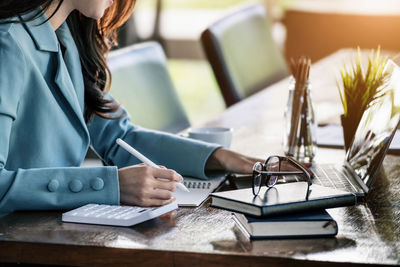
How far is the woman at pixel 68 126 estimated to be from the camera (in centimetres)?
134

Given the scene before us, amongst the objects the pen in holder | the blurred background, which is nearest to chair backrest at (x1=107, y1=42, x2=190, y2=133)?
the blurred background

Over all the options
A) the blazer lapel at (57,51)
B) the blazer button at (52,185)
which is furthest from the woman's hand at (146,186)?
the blazer lapel at (57,51)

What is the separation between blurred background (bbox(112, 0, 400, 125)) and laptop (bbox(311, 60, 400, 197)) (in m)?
0.74

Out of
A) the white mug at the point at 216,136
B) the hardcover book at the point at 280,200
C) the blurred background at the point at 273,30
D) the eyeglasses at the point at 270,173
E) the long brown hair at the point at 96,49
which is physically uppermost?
the long brown hair at the point at 96,49

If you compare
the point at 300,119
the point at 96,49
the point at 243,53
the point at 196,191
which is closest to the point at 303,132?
the point at 300,119

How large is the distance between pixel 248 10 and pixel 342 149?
1.32 m

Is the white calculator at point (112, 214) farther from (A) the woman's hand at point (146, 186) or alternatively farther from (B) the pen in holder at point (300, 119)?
(B) the pen in holder at point (300, 119)

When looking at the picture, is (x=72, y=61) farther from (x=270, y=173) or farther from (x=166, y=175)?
(x=270, y=173)

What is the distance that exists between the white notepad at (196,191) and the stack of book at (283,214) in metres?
0.17

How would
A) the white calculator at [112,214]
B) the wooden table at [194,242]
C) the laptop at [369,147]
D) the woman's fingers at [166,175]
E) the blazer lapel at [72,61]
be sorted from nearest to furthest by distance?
the wooden table at [194,242] < the white calculator at [112,214] < the woman's fingers at [166,175] < the laptop at [369,147] < the blazer lapel at [72,61]

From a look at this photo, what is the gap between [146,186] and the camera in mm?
1339

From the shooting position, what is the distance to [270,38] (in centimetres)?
320

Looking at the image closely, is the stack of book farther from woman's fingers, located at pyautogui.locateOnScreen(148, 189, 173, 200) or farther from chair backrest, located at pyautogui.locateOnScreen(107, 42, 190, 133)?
chair backrest, located at pyautogui.locateOnScreen(107, 42, 190, 133)

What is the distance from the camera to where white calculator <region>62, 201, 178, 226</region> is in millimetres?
1251
